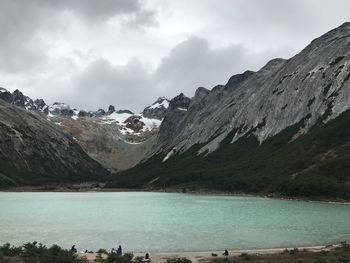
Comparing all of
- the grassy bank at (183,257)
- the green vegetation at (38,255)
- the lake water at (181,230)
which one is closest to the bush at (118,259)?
the grassy bank at (183,257)

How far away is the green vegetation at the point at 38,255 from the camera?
39544 millimetres

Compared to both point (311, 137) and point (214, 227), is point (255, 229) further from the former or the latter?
point (311, 137)

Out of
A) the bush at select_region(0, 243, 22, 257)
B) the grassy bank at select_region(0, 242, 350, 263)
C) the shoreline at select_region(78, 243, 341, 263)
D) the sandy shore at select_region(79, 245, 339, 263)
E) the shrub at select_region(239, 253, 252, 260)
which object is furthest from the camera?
the shoreline at select_region(78, 243, 341, 263)

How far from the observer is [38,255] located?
145 feet

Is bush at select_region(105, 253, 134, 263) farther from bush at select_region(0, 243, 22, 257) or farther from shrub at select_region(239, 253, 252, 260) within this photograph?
shrub at select_region(239, 253, 252, 260)

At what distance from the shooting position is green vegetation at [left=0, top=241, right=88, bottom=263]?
130 feet

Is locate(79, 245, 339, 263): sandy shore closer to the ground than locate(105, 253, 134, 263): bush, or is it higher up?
closer to the ground

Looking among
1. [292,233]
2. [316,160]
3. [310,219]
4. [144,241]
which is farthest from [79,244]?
[316,160]

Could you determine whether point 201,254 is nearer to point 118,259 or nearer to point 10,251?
point 118,259

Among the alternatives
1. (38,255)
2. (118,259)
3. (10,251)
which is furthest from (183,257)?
(10,251)

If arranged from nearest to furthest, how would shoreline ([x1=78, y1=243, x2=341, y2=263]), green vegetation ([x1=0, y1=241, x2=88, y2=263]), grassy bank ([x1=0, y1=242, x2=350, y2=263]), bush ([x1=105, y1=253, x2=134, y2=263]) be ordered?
green vegetation ([x1=0, y1=241, x2=88, y2=263]) → grassy bank ([x1=0, y1=242, x2=350, y2=263]) → bush ([x1=105, y1=253, x2=134, y2=263]) → shoreline ([x1=78, y1=243, x2=341, y2=263])

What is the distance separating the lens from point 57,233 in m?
70.5

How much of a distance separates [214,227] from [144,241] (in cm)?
1771

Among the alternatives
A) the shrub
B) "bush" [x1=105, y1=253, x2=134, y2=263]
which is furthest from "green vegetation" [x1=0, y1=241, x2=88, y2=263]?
the shrub
